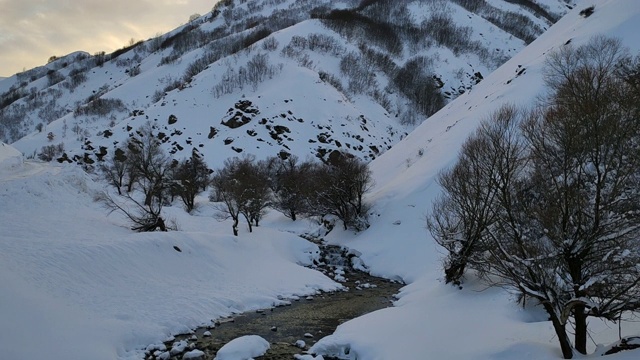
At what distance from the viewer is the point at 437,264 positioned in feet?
86.8

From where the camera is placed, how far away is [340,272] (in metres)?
29.8

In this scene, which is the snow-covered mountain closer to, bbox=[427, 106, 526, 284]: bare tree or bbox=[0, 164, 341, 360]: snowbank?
bbox=[0, 164, 341, 360]: snowbank

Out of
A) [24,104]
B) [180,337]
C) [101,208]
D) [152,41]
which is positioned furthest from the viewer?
[152,41]

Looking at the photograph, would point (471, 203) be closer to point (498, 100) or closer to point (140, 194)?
point (498, 100)

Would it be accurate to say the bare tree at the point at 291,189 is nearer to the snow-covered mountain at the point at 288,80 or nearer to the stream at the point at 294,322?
the snow-covered mountain at the point at 288,80

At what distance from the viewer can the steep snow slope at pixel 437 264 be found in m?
12.5

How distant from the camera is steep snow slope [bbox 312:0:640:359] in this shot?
41.0 ft

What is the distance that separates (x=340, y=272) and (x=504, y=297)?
14502 mm

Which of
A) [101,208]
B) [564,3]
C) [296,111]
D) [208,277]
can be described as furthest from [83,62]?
[564,3]

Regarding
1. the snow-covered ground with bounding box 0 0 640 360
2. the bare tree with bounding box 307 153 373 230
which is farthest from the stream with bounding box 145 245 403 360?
the bare tree with bounding box 307 153 373 230

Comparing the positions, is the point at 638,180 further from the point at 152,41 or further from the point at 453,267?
the point at 152,41

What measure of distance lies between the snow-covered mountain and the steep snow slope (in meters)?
26.0

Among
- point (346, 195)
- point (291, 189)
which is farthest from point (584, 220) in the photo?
point (291, 189)

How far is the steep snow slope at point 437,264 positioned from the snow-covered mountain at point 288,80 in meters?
26.0
